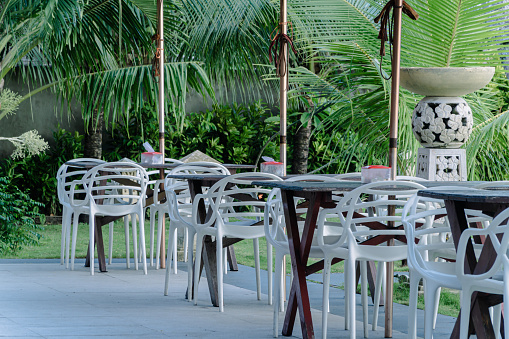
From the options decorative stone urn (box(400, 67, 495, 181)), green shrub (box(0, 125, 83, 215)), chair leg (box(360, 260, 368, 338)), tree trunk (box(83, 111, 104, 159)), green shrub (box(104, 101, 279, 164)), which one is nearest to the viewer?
chair leg (box(360, 260, 368, 338))

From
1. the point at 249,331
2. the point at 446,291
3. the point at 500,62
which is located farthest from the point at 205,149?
the point at 249,331

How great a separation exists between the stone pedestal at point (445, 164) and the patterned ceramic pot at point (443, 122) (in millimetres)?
56

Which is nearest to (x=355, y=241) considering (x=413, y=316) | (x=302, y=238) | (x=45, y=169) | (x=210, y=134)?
(x=302, y=238)

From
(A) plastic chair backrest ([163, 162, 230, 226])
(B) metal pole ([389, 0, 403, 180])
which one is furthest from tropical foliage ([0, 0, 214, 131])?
(B) metal pole ([389, 0, 403, 180])

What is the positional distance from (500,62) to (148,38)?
12.6ft

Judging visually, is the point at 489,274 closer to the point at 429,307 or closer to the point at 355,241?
the point at 429,307

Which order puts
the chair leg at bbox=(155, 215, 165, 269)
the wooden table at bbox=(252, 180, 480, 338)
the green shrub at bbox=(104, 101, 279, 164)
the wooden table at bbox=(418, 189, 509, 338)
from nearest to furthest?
the wooden table at bbox=(418, 189, 509, 338)
the wooden table at bbox=(252, 180, 480, 338)
the chair leg at bbox=(155, 215, 165, 269)
the green shrub at bbox=(104, 101, 279, 164)

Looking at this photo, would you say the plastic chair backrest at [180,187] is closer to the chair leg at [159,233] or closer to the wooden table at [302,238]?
the chair leg at [159,233]

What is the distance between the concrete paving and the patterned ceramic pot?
128 centimetres

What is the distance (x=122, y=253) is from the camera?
7.46m

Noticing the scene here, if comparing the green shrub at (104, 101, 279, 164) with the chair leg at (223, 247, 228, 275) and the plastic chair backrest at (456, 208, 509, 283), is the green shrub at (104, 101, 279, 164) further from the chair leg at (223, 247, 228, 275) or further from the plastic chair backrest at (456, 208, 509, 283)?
the plastic chair backrest at (456, 208, 509, 283)

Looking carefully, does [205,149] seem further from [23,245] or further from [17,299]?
[17,299]

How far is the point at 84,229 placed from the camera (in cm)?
932

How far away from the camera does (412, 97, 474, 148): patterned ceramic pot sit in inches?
217
